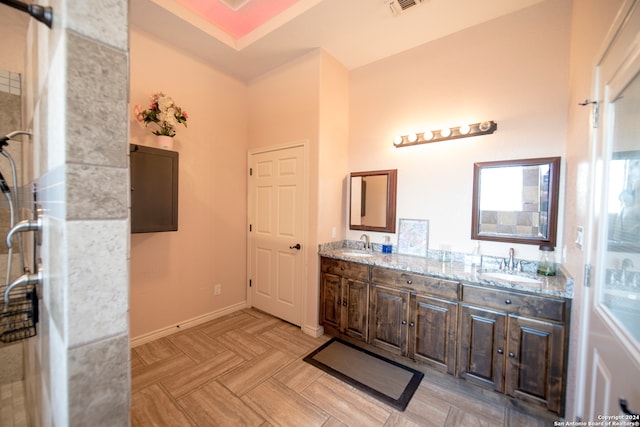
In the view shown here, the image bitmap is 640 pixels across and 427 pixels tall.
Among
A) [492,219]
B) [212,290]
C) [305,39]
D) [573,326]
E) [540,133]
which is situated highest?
[305,39]

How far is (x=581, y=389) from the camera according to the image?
1.39 metres

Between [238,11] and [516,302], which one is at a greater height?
[238,11]

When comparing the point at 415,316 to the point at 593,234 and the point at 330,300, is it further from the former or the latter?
the point at 593,234

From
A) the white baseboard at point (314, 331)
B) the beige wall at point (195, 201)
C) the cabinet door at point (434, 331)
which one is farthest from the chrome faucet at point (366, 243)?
the beige wall at point (195, 201)

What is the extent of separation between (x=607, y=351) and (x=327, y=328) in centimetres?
211

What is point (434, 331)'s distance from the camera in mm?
2035

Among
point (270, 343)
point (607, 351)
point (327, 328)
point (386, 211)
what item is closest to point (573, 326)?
point (607, 351)

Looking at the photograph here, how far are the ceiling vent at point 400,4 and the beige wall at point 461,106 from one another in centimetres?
60

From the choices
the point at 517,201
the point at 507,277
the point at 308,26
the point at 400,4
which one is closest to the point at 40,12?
the point at 308,26

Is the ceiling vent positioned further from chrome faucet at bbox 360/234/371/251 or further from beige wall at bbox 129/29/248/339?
chrome faucet at bbox 360/234/371/251

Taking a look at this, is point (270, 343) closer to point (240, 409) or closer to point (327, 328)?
point (327, 328)

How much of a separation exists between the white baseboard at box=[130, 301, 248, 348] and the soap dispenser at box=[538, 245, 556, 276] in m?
3.22

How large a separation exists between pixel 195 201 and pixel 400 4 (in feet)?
9.00

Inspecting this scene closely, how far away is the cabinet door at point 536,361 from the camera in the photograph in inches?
63.1
